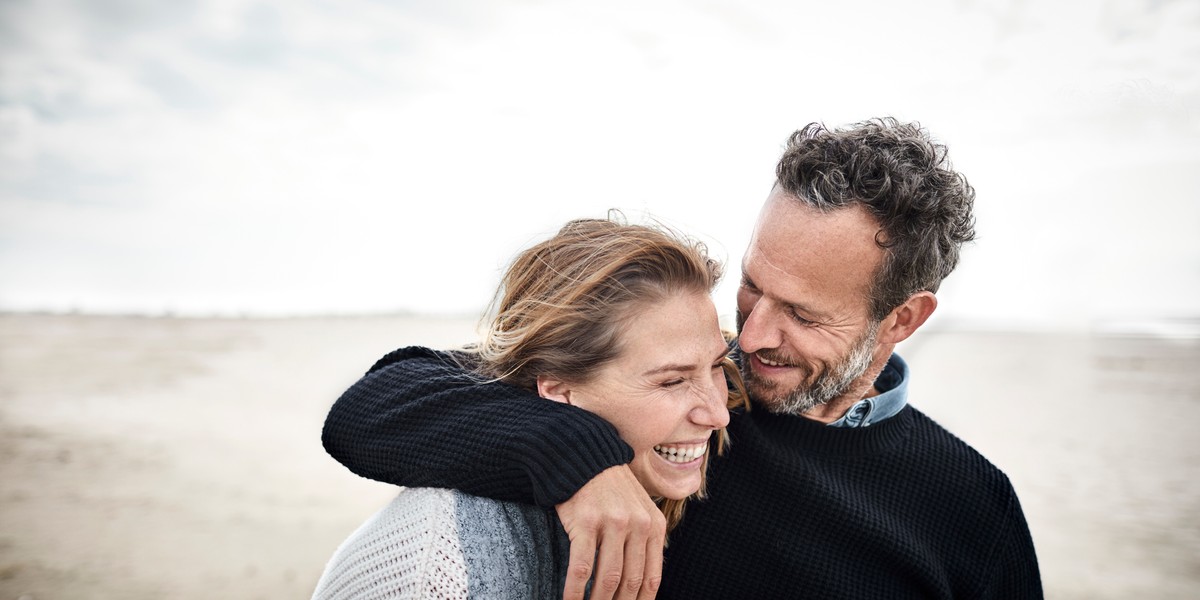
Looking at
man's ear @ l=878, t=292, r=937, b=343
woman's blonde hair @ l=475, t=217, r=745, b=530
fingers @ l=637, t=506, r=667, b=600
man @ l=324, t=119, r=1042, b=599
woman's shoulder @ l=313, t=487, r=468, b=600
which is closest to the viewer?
woman's shoulder @ l=313, t=487, r=468, b=600

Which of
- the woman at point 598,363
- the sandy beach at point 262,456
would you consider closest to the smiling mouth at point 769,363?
the woman at point 598,363

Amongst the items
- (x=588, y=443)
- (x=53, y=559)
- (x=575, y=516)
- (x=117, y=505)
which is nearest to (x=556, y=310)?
(x=588, y=443)

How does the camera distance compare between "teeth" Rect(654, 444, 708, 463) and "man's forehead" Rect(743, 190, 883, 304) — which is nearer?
"teeth" Rect(654, 444, 708, 463)

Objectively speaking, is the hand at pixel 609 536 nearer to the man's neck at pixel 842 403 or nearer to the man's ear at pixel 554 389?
the man's ear at pixel 554 389

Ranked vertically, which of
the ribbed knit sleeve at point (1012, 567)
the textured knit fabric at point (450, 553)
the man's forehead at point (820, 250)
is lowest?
the ribbed knit sleeve at point (1012, 567)

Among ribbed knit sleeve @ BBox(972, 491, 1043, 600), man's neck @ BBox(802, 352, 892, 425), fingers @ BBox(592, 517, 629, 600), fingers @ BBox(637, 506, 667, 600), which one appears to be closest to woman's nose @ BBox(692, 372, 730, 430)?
fingers @ BBox(637, 506, 667, 600)

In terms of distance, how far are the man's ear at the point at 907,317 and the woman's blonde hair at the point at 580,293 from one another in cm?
81

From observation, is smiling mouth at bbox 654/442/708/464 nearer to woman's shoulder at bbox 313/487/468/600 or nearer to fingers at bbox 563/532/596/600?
fingers at bbox 563/532/596/600

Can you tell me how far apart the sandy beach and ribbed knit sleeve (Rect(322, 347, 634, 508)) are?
4.49 meters

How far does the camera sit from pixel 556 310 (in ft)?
6.42

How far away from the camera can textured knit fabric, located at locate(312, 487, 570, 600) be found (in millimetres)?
1578

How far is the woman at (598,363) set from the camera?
69.9 inches

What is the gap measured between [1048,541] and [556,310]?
772 centimetres

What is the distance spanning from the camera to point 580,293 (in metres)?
1.95
